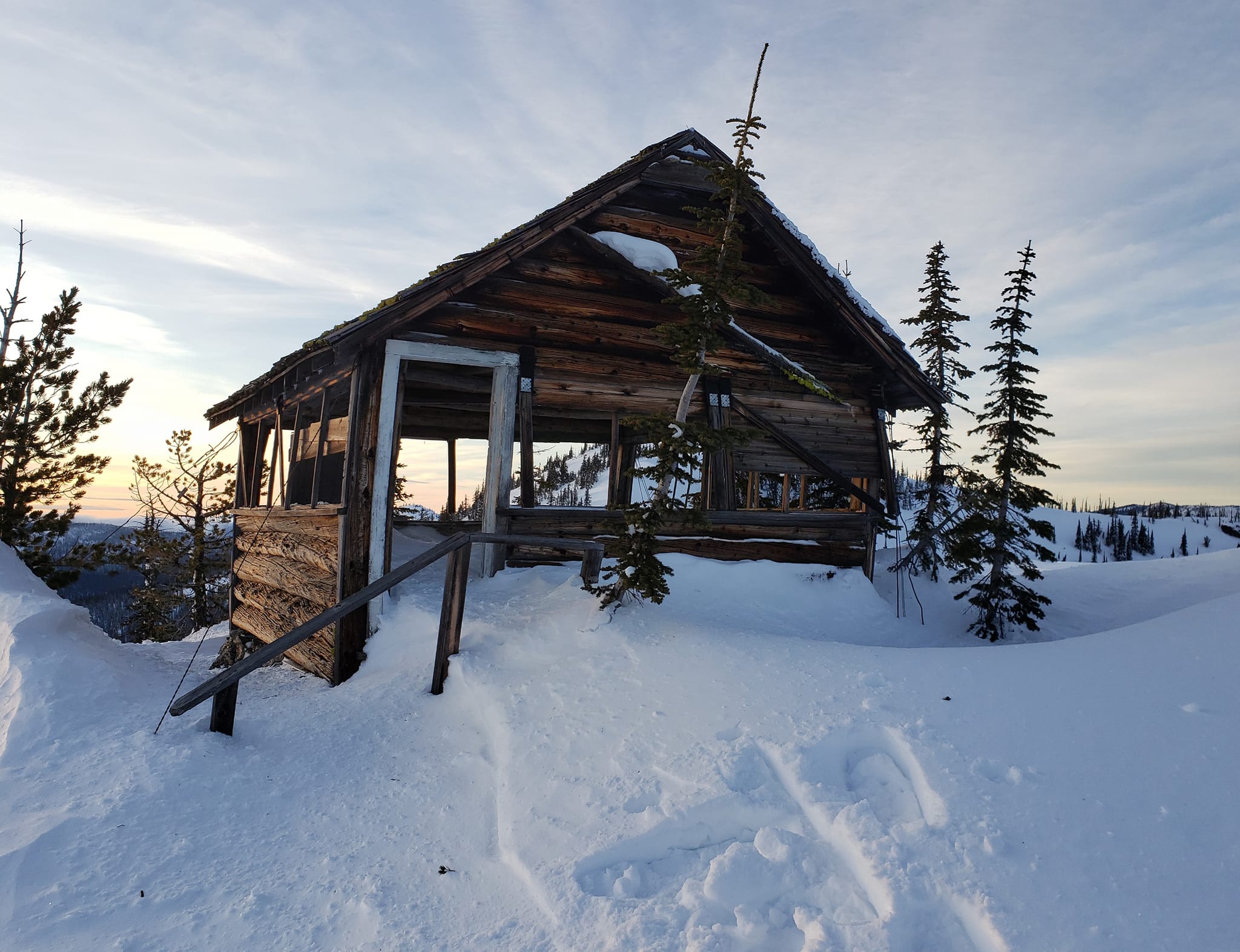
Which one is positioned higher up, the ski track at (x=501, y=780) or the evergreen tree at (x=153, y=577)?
the ski track at (x=501, y=780)

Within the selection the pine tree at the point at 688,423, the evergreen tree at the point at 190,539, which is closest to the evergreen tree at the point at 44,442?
the evergreen tree at the point at 190,539

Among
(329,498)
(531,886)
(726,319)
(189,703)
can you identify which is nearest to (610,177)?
(726,319)

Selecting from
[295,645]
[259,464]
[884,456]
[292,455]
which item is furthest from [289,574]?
[884,456]

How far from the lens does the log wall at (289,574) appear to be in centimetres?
791

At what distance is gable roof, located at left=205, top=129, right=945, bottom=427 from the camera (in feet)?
24.3

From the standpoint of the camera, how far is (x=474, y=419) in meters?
13.9

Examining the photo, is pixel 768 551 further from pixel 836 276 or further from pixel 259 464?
pixel 259 464

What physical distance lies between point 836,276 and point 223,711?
29.3ft

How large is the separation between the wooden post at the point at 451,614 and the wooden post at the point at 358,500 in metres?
1.93

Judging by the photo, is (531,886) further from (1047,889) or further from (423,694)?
(423,694)

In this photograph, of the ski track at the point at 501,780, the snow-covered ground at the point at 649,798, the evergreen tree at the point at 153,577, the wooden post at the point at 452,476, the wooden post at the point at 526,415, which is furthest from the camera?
the evergreen tree at the point at 153,577

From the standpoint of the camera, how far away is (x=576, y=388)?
29.7 feet

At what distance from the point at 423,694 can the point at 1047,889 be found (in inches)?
174

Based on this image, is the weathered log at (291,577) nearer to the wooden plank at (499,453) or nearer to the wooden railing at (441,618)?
the wooden plank at (499,453)
